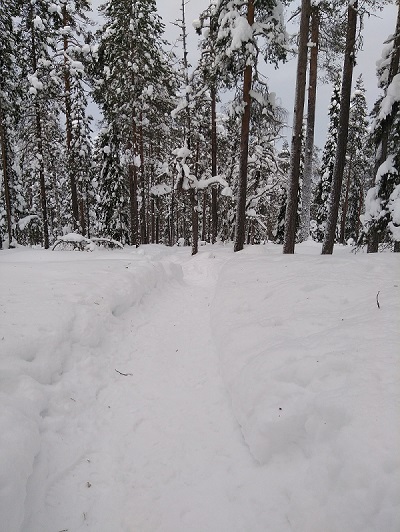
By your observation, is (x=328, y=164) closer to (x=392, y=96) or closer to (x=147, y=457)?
(x=392, y=96)

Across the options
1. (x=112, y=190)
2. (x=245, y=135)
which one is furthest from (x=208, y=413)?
(x=112, y=190)

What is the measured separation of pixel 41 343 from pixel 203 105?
18.4 m

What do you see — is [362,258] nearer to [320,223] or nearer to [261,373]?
[261,373]

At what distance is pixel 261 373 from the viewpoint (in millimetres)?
4066

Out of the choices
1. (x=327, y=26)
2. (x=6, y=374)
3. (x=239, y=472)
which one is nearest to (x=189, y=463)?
(x=239, y=472)

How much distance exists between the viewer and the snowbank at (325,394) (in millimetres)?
2500

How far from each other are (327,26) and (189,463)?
55.5 feet

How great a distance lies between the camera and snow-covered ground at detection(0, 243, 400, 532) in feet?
8.80

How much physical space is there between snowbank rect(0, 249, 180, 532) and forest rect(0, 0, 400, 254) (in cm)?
716

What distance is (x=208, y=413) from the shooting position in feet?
14.0

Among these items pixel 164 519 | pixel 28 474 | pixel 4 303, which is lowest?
pixel 164 519

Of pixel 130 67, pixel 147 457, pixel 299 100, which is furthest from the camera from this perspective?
pixel 130 67

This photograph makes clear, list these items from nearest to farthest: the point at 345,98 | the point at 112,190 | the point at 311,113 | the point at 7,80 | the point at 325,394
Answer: the point at 325,394 < the point at 345,98 < the point at 311,113 < the point at 7,80 < the point at 112,190

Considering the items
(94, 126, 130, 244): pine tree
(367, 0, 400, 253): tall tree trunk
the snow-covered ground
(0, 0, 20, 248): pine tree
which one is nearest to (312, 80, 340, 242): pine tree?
(367, 0, 400, 253): tall tree trunk
